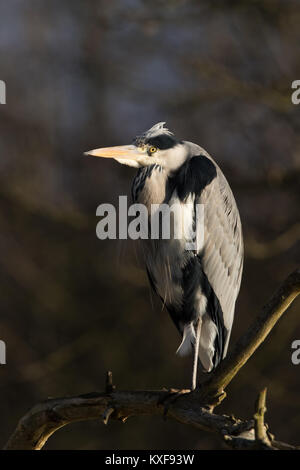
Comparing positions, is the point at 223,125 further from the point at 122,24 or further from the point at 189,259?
the point at 189,259

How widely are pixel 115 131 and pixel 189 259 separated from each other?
2982 millimetres

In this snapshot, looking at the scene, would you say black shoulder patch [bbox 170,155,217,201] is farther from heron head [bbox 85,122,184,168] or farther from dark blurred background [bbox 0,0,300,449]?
dark blurred background [bbox 0,0,300,449]

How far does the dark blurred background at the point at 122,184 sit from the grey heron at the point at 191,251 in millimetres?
1658

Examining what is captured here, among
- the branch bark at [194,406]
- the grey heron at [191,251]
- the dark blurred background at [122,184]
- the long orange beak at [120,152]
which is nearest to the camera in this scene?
the branch bark at [194,406]

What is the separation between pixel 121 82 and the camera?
5.00 metres

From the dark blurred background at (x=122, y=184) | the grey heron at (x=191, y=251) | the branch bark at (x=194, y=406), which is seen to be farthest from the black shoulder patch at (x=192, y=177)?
the dark blurred background at (x=122, y=184)

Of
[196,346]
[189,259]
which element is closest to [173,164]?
[189,259]

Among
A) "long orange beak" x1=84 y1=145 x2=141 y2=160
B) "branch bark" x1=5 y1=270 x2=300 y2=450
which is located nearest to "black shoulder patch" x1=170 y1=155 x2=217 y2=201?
"long orange beak" x1=84 y1=145 x2=141 y2=160

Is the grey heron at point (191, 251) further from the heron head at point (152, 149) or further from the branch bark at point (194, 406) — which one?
the branch bark at point (194, 406)

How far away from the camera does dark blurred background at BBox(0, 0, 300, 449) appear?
13.8 feet

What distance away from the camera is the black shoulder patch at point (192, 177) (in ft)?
6.98

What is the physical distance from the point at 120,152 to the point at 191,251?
36 cm

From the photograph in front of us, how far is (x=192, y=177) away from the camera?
83.8 inches

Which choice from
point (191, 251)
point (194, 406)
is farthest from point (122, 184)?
point (194, 406)
